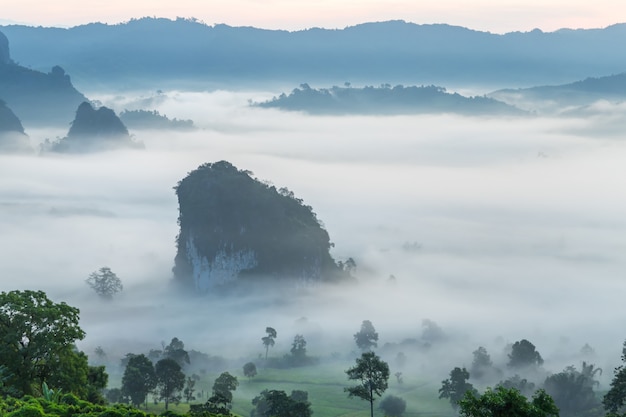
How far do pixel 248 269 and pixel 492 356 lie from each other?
49.0 m

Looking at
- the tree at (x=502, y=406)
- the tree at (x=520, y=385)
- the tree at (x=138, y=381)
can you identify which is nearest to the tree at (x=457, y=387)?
the tree at (x=520, y=385)

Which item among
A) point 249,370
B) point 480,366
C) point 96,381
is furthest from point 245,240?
point 96,381

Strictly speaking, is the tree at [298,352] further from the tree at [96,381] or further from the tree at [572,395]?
the tree at [96,381]

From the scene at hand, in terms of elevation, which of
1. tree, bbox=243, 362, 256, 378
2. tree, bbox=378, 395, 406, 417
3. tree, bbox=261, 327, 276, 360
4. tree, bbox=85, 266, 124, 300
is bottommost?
tree, bbox=378, 395, 406, 417

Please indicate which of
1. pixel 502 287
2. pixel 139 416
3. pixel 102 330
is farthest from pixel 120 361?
pixel 502 287

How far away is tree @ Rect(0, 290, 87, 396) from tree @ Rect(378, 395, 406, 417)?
143ft

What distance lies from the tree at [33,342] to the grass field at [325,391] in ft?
105

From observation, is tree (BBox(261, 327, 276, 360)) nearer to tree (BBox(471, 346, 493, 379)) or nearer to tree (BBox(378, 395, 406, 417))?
tree (BBox(378, 395, 406, 417))

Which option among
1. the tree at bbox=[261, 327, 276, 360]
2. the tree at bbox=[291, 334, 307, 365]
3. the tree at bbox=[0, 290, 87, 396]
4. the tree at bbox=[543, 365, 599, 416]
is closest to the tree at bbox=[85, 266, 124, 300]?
the tree at bbox=[261, 327, 276, 360]

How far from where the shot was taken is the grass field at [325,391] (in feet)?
266

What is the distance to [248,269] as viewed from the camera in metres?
137

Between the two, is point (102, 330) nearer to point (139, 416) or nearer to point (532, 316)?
point (532, 316)

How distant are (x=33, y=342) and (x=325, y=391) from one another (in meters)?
52.6

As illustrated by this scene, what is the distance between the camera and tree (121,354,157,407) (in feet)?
230
